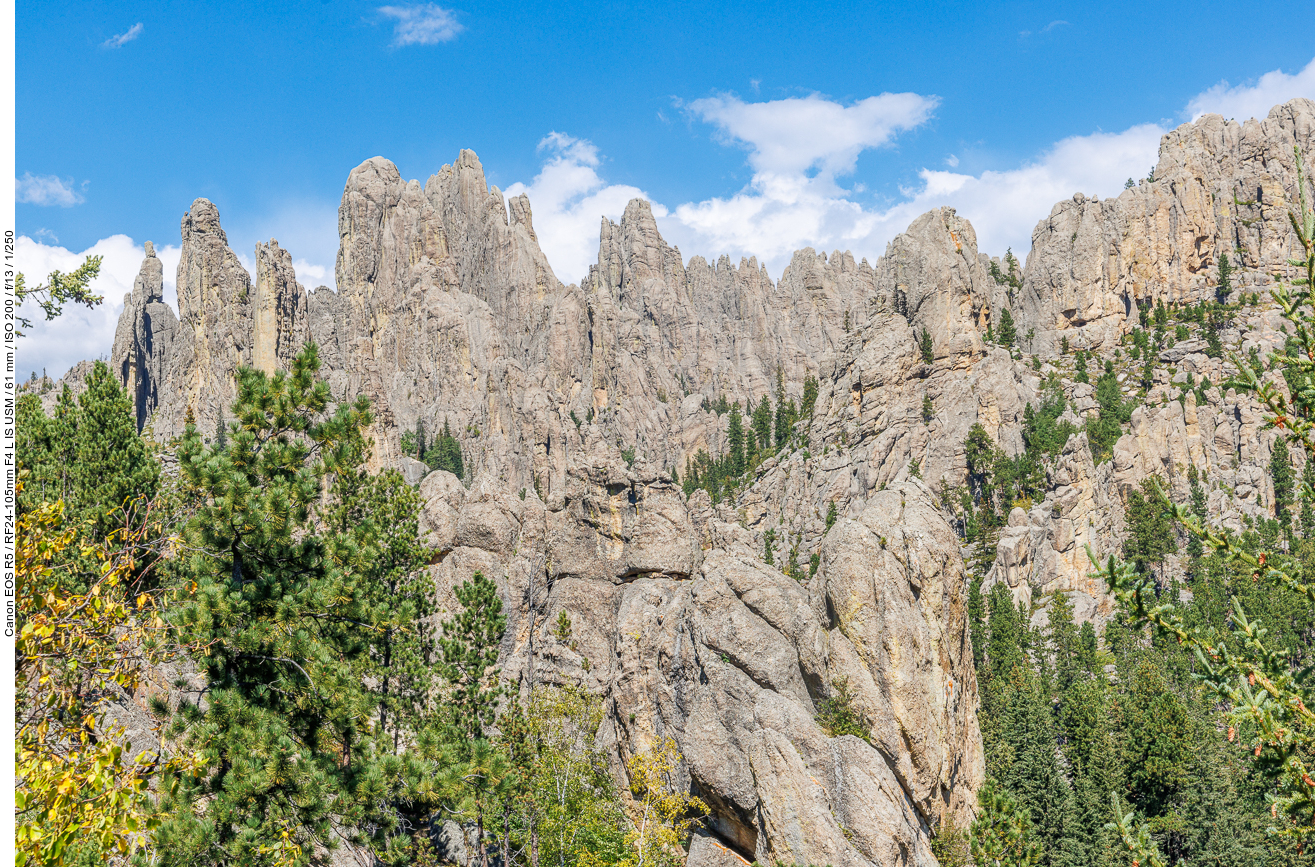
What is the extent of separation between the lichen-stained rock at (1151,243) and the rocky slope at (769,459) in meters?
0.55

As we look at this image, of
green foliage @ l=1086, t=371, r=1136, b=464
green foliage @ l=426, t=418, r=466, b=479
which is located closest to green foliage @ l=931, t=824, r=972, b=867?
green foliage @ l=1086, t=371, r=1136, b=464

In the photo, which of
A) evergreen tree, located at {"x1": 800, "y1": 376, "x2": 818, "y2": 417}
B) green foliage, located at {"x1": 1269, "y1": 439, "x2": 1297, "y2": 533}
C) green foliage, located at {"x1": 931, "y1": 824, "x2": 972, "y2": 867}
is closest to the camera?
green foliage, located at {"x1": 931, "y1": 824, "x2": 972, "y2": 867}

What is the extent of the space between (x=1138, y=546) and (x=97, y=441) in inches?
3760

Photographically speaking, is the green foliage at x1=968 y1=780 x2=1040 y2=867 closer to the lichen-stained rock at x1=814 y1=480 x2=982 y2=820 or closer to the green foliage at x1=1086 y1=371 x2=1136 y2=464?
the lichen-stained rock at x1=814 y1=480 x2=982 y2=820

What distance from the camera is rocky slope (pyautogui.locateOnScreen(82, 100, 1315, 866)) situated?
30.5m

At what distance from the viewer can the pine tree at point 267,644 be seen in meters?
13.2

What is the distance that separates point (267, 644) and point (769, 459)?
4122 inches

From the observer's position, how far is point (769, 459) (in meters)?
116

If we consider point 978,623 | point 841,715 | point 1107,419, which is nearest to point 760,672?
point 841,715

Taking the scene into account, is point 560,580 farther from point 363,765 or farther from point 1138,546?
point 1138,546

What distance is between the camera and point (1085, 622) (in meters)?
75.8

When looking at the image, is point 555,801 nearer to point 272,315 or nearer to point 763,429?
point 763,429

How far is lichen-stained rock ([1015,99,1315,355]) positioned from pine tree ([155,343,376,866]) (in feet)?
414

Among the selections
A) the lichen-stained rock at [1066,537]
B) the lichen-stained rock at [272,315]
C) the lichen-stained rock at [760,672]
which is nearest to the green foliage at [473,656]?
the lichen-stained rock at [760,672]
